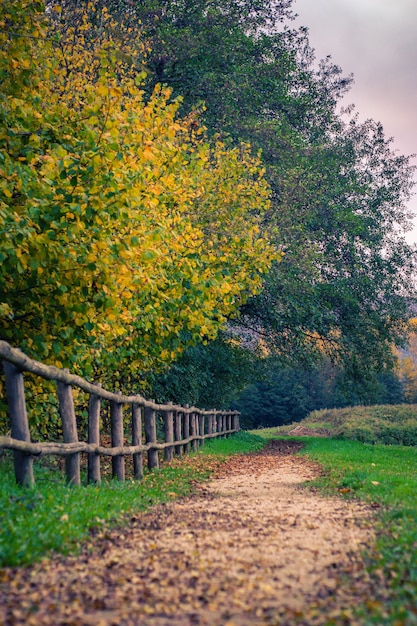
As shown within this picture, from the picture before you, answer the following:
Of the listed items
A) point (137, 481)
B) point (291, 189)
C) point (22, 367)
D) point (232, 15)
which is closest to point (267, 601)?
point (22, 367)

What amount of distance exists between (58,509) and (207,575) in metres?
2.50

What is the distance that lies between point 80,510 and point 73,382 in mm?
2619

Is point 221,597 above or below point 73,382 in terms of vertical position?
below

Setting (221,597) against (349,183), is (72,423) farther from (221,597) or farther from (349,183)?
(349,183)

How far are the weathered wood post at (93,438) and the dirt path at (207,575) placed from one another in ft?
7.46

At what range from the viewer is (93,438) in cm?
1035

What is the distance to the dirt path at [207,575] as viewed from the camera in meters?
4.12

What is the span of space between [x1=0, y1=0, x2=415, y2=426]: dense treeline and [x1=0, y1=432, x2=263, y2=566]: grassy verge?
2.27 meters

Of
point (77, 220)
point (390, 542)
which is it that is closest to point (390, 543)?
point (390, 542)

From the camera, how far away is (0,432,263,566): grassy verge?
220 inches

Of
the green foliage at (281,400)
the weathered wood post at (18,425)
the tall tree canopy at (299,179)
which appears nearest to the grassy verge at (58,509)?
the weathered wood post at (18,425)

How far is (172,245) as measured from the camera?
1177 centimetres

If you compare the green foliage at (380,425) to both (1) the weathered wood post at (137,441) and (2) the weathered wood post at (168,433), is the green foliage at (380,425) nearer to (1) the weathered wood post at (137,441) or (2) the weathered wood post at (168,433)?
(2) the weathered wood post at (168,433)

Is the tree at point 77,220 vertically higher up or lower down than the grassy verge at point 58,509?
higher up
